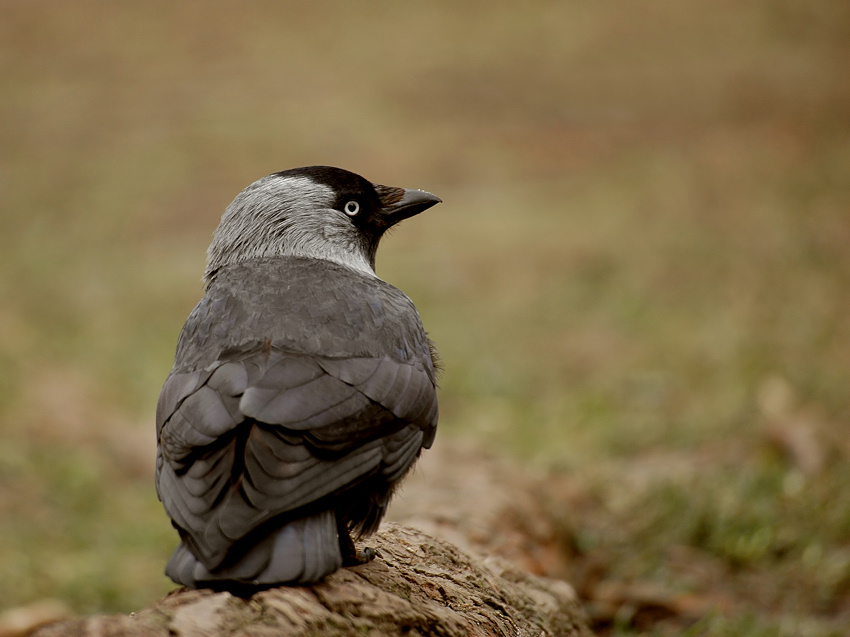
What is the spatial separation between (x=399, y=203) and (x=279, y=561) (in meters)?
2.10

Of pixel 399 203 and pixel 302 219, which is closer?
pixel 302 219

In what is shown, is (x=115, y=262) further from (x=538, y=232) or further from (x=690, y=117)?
(x=690, y=117)

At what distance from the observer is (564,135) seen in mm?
12703

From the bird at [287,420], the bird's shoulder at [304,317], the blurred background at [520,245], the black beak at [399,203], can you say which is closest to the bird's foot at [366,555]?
the bird at [287,420]

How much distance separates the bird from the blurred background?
212cm

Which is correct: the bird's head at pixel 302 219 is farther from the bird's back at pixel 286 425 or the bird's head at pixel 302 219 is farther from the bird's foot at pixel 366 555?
the bird's foot at pixel 366 555

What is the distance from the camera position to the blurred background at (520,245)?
534 centimetres

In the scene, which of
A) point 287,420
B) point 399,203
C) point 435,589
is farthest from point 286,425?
point 399,203

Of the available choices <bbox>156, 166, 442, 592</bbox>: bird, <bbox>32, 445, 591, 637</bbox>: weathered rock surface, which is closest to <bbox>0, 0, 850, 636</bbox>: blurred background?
<bbox>32, 445, 591, 637</bbox>: weathered rock surface

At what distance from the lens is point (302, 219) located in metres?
3.97

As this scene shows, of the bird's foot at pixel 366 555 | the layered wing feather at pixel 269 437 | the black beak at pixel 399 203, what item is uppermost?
the black beak at pixel 399 203

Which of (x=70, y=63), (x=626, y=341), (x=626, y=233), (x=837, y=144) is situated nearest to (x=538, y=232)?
(x=626, y=233)

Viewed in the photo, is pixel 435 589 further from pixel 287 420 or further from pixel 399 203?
pixel 399 203

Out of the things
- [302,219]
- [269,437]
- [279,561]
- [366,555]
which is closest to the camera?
[279,561]
